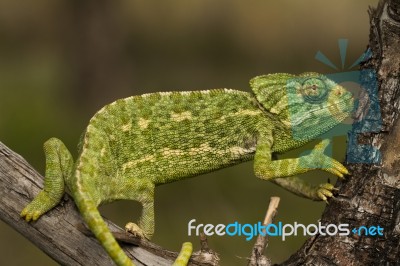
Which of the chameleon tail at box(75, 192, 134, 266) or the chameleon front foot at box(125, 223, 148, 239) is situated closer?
the chameleon tail at box(75, 192, 134, 266)

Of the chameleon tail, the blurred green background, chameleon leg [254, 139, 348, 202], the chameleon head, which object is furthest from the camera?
the blurred green background

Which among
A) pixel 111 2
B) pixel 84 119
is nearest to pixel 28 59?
pixel 111 2

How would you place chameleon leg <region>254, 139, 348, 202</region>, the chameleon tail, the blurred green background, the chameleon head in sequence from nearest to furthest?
the chameleon tail, chameleon leg <region>254, 139, 348, 202</region>, the chameleon head, the blurred green background

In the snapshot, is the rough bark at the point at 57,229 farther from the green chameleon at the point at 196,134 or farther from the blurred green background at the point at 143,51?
the blurred green background at the point at 143,51

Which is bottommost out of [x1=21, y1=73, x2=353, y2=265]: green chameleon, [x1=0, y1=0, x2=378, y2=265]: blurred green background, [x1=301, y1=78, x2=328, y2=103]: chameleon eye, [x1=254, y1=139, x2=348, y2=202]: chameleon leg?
[x1=254, y1=139, x2=348, y2=202]: chameleon leg

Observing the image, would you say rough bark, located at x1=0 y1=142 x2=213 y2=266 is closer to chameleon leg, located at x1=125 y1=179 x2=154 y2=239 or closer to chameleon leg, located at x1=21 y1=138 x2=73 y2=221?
chameleon leg, located at x1=21 y1=138 x2=73 y2=221

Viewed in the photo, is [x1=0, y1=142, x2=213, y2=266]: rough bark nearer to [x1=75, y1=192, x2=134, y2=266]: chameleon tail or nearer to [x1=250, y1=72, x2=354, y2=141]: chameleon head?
[x1=75, y1=192, x2=134, y2=266]: chameleon tail

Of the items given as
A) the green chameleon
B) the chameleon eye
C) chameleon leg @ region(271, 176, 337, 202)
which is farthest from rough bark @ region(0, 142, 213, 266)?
the chameleon eye

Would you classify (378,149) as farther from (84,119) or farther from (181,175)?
(84,119)

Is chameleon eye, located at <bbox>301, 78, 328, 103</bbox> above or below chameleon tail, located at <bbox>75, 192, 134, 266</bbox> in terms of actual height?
above
